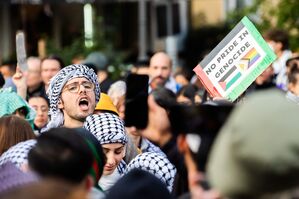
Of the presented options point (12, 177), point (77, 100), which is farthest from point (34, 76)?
point (12, 177)

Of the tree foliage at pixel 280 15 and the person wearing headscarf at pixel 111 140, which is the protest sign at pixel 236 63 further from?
the tree foliage at pixel 280 15

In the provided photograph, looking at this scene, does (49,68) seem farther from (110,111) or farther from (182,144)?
(182,144)

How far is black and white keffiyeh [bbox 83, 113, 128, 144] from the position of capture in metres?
7.82

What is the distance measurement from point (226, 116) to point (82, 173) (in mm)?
638

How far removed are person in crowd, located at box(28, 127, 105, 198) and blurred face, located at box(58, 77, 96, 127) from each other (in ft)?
11.6

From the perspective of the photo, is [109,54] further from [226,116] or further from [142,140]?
[226,116]

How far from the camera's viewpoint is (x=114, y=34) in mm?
34562

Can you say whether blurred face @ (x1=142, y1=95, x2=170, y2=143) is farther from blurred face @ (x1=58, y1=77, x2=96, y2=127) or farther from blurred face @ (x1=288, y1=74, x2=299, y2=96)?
blurred face @ (x1=288, y1=74, x2=299, y2=96)

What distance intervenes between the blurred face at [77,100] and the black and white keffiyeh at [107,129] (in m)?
0.58

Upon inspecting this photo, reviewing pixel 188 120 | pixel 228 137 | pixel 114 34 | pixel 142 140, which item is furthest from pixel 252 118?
pixel 114 34

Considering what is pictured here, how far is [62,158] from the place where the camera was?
15.5ft

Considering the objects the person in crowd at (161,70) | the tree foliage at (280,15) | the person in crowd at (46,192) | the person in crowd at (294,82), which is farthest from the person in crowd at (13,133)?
the tree foliage at (280,15)

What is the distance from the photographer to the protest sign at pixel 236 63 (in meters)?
8.33

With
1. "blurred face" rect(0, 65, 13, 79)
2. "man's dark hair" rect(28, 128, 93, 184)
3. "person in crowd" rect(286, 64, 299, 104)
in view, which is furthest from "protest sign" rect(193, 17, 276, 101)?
"blurred face" rect(0, 65, 13, 79)
